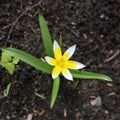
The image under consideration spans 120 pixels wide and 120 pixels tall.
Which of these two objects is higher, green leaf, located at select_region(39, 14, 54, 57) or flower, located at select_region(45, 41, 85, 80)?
green leaf, located at select_region(39, 14, 54, 57)

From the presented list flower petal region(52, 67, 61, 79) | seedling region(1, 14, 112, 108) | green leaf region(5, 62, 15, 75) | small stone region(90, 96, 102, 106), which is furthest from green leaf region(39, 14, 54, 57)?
small stone region(90, 96, 102, 106)

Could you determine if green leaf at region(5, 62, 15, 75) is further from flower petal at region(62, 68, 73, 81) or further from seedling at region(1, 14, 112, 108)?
flower petal at region(62, 68, 73, 81)

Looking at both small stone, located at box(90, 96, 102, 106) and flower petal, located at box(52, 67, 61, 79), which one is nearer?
flower petal, located at box(52, 67, 61, 79)

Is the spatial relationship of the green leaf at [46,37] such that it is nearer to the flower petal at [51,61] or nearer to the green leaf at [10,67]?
the flower petal at [51,61]

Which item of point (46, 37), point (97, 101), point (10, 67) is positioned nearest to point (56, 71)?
point (46, 37)

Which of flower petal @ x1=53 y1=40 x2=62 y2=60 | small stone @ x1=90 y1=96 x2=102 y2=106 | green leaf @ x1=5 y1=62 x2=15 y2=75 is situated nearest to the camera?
flower petal @ x1=53 y1=40 x2=62 y2=60

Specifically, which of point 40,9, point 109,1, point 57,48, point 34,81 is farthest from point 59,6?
point 57,48

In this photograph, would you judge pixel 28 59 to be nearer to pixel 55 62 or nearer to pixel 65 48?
pixel 55 62

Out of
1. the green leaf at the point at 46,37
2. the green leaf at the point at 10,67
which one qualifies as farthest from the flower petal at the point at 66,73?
the green leaf at the point at 10,67
